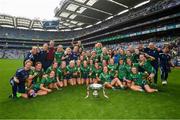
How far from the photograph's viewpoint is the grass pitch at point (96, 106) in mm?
5484

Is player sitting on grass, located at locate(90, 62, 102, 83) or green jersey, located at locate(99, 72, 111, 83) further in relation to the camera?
player sitting on grass, located at locate(90, 62, 102, 83)

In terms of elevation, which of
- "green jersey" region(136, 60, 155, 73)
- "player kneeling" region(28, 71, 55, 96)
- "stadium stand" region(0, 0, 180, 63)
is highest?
"stadium stand" region(0, 0, 180, 63)

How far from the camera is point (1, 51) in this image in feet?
220

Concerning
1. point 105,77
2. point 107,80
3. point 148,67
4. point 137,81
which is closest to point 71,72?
point 105,77

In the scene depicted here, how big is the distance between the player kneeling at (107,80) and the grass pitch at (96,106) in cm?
106

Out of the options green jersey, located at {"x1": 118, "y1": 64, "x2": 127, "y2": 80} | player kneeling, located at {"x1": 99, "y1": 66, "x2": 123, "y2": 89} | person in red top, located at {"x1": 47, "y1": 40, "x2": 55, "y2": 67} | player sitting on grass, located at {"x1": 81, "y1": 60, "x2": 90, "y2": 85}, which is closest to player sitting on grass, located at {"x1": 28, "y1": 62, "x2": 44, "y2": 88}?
person in red top, located at {"x1": 47, "y1": 40, "x2": 55, "y2": 67}

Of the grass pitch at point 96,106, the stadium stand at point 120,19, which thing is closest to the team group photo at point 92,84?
the grass pitch at point 96,106

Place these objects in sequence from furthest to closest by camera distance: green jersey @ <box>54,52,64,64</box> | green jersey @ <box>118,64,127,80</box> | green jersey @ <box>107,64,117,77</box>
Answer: green jersey @ <box>54,52,64,64</box> → green jersey @ <box>107,64,117,77</box> → green jersey @ <box>118,64,127,80</box>

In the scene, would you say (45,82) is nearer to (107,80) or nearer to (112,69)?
(107,80)

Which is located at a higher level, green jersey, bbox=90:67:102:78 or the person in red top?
the person in red top

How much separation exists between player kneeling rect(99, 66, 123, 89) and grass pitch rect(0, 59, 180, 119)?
3.49ft

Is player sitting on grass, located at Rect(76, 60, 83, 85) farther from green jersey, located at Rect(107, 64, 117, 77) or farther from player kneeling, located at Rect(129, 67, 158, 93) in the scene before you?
player kneeling, located at Rect(129, 67, 158, 93)

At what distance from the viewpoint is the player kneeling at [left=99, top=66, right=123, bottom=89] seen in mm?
9277

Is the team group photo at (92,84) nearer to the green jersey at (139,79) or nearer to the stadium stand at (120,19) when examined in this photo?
A: the green jersey at (139,79)
